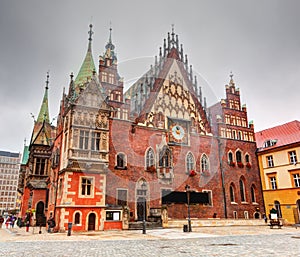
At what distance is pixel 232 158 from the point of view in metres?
34.5

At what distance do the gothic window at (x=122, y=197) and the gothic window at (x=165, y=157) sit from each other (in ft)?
16.9

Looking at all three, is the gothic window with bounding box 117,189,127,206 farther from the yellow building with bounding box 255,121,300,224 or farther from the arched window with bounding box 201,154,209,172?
the yellow building with bounding box 255,121,300,224

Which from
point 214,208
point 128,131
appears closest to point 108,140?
point 128,131

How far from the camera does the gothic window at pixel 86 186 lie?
79.0 ft

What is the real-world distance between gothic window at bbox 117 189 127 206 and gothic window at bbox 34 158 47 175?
14135 millimetres

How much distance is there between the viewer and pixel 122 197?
26812 millimetres

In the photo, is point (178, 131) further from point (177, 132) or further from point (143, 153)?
point (143, 153)

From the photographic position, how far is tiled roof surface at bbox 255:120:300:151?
33906 millimetres

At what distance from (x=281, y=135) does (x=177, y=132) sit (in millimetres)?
14308

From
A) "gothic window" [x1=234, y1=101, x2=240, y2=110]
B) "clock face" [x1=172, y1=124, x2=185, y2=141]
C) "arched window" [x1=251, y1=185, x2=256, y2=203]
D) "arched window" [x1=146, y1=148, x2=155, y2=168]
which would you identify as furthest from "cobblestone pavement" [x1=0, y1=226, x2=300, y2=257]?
"gothic window" [x1=234, y1=101, x2=240, y2=110]

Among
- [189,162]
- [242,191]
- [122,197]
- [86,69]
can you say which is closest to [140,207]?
[122,197]

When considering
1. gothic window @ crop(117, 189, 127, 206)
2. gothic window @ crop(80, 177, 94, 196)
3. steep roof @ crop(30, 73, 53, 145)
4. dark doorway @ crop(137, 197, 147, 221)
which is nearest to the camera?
gothic window @ crop(80, 177, 94, 196)

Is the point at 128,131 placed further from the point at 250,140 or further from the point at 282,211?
the point at 282,211

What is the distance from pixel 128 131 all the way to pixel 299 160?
780 inches
